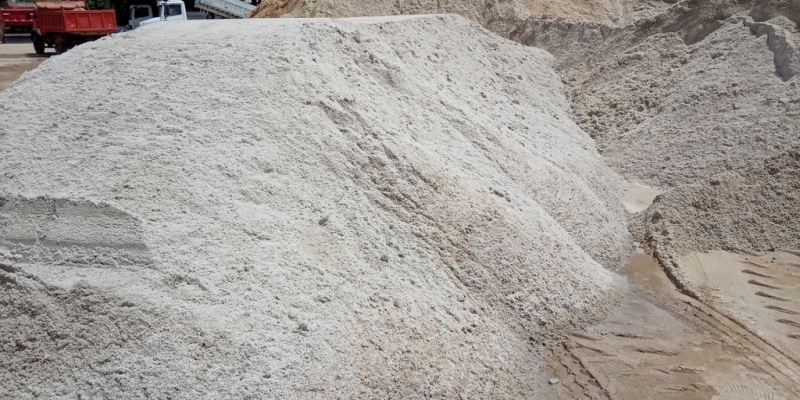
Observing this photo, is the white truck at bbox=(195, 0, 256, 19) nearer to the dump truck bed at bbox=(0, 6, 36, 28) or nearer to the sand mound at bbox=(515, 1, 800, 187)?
the dump truck bed at bbox=(0, 6, 36, 28)

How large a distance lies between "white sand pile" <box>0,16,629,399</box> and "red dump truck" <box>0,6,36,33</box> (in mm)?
23473

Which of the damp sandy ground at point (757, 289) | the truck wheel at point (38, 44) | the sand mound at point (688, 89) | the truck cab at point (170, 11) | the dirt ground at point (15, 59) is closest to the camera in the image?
the damp sandy ground at point (757, 289)

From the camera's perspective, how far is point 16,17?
87.0 ft

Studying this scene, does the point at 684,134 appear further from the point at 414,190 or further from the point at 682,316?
the point at 414,190

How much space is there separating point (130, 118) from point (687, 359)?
4708 mm

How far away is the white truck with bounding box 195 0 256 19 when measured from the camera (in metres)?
20.6

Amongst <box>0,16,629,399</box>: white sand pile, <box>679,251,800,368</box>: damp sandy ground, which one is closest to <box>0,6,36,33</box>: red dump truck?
<box>0,16,629,399</box>: white sand pile

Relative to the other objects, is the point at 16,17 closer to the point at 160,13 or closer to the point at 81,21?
the point at 81,21

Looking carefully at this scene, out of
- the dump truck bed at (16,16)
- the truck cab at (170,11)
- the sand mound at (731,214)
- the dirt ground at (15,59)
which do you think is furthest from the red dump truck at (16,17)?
the sand mound at (731,214)

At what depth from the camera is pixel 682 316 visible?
6.11 metres

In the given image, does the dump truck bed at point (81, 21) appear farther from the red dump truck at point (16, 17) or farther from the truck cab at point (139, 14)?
the red dump truck at point (16, 17)

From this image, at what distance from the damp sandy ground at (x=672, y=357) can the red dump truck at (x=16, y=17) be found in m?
27.1

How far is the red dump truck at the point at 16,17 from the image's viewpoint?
26.5 metres

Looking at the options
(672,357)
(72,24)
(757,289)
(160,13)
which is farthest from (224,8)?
(672,357)
